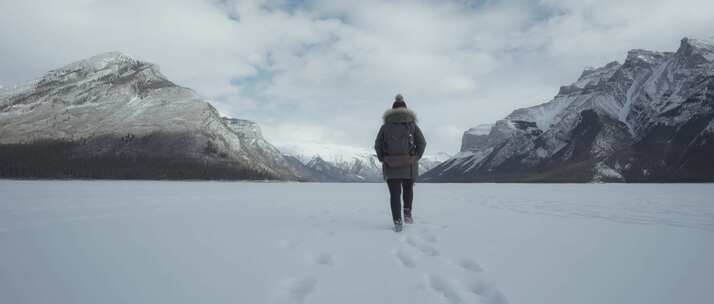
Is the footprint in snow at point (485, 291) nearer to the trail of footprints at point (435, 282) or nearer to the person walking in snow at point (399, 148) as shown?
the trail of footprints at point (435, 282)

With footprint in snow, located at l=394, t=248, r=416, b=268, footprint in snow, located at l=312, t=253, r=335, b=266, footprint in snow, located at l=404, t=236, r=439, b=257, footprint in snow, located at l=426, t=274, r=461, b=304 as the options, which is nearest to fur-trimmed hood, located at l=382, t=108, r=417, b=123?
footprint in snow, located at l=404, t=236, r=439, b=257

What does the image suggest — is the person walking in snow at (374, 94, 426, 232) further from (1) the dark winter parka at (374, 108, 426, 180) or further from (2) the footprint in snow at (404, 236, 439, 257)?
(2) the footprint in snow at (404, 236, 439, 257)

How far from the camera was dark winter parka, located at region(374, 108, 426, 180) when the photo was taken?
7922mm

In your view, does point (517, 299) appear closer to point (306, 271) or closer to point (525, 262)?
point (525, 262)

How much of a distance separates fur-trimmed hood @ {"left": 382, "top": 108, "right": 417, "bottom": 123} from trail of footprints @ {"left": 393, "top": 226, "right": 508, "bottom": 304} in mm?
3290

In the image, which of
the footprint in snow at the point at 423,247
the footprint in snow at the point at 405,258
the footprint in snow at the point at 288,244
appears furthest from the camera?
the footprint in snow at the point at 288,244

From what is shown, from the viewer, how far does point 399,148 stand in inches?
316

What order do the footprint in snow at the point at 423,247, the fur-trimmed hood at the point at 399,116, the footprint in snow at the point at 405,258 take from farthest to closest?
the fur-trimmed hood at the point at 399,116 → the footprint in snow at the point at 423,247 → the footprint in snow at the point at 405,258

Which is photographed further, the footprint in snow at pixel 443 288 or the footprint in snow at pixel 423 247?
the footprint in snow at pixel 423 247

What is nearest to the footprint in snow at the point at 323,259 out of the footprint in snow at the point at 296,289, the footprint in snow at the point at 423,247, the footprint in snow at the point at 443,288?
the footprint in snow at the point at 296,289

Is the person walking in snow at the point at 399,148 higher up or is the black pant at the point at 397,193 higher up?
the person walking in snow at the point at 399,148

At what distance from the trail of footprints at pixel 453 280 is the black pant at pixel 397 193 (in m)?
1.74

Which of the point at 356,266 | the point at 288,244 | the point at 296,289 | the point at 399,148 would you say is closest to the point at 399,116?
the point at 399,148

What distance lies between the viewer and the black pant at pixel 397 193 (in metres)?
7.53
